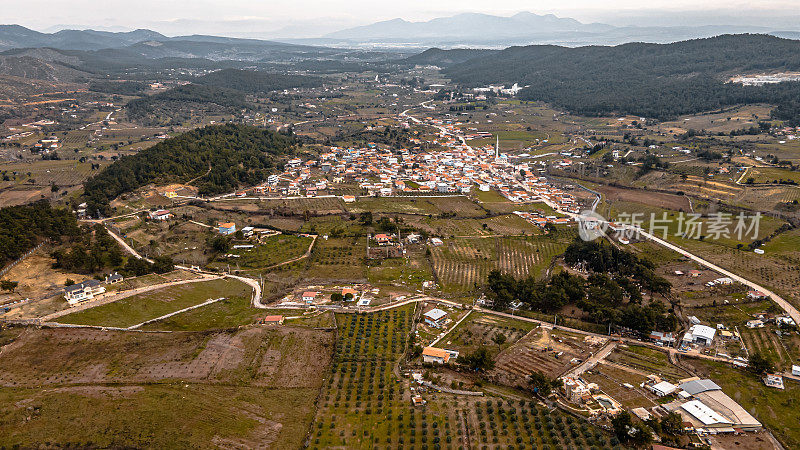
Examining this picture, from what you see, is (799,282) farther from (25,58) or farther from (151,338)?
(25,58)

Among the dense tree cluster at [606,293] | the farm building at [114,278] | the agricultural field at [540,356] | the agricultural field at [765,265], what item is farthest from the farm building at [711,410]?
the farm building at [114,278]

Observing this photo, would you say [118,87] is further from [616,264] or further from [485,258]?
[616,264]

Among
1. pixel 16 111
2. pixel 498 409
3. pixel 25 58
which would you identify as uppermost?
pixel 25 58

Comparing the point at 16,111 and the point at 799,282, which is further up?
the point at 16,111

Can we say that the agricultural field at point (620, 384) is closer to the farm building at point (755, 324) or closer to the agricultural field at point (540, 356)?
the agricultural field at point (540, 356)

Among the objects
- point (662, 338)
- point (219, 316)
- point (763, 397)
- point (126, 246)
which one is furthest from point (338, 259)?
point (763, 397)

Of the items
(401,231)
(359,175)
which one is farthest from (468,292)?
(359,175)

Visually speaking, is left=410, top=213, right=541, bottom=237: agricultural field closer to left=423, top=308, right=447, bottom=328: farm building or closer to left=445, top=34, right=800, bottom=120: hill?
left=423, top=308, right=447, bottom=328: farm building
